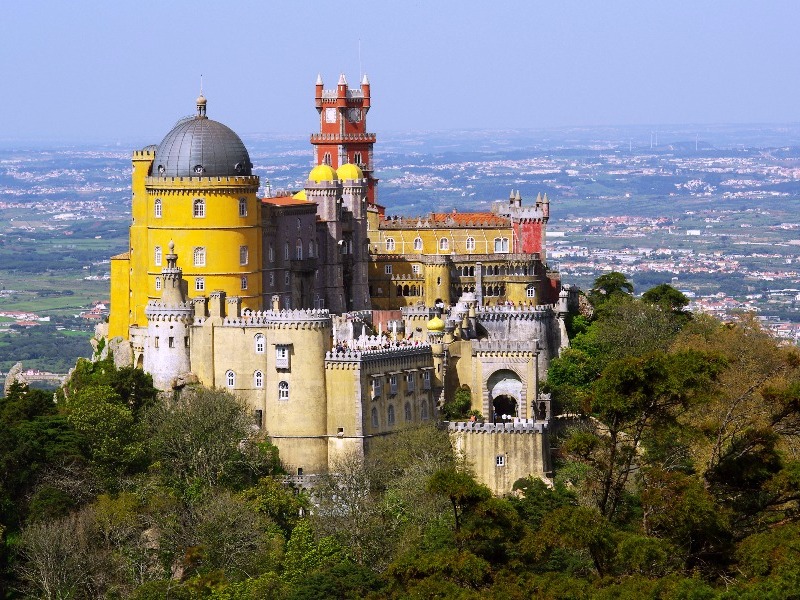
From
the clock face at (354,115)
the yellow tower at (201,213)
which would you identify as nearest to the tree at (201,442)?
the yellow tower at (201,213)

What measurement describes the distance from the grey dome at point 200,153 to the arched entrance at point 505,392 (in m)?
15.2

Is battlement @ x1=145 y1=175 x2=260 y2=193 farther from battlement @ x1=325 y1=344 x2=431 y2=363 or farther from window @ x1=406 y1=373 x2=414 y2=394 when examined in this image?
window @ x1=406 y1=373 x2=414 y2=394

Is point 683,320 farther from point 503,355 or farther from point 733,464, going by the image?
point 733,464

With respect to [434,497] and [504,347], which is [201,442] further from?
[504,347]

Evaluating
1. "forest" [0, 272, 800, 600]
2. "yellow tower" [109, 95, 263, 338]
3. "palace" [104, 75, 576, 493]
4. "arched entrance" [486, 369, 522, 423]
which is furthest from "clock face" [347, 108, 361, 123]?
"arched entrance" [486, 369, 522, 423]

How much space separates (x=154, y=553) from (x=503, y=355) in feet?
73.0

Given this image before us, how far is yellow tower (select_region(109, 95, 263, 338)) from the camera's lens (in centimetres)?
10125

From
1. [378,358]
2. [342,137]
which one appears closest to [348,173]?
[342,137]

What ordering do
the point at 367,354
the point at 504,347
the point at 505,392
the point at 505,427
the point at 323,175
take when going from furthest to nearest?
the point at 323,175
the point at 505,392
the point at 504,347
the point at 505,427
the point at 367,354

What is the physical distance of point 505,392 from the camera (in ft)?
330

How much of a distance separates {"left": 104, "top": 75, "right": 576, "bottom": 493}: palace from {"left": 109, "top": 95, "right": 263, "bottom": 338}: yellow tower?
8 cm

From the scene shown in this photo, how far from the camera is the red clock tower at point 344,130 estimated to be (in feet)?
439

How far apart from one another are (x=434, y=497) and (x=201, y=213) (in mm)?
21604

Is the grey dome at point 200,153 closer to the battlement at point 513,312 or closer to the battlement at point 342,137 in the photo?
the battlement at point 513,312
